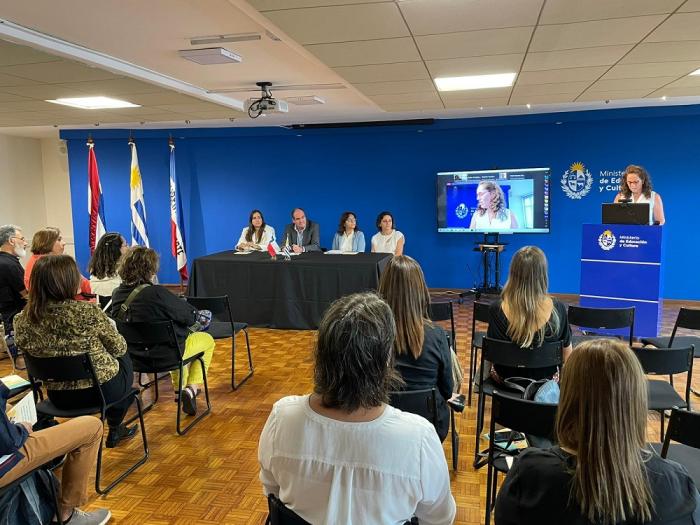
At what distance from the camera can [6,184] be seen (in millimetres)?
8883

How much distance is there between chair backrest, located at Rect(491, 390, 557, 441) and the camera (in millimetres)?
1800

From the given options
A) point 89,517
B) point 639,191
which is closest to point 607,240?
point 639,191

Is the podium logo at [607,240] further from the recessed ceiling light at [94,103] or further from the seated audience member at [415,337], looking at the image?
the recessed ceiling light at [94,103]

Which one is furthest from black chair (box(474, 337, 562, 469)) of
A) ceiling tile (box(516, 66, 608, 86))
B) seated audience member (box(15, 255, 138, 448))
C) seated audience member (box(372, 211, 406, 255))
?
seated audience member (box(372, 211, 406, 255))

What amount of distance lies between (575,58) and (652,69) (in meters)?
0.87

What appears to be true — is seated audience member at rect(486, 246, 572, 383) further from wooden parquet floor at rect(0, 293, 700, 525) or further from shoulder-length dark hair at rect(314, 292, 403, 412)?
shoulder-length dark hair at rect(314, 292, 403, 412)

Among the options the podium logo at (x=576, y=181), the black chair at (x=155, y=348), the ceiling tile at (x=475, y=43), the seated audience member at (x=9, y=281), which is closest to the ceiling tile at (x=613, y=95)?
the podium logo at (x=576, y=181)

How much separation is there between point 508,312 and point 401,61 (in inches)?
76.6

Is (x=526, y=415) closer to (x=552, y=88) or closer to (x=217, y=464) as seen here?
(x=217, y=464)

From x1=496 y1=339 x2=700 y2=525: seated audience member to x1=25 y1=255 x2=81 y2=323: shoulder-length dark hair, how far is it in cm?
228

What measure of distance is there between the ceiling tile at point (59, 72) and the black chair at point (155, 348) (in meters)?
2.08

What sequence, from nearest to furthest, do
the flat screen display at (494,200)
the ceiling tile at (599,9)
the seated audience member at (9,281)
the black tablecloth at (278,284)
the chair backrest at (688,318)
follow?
the ceiling tile at (599,9), the chair backrest at (688,318), the seated audience member at (9,281), the black tablecloth at (278,284), the flat screen display at (494,200)

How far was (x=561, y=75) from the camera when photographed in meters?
4.11

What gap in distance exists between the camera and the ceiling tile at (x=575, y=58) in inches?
129
